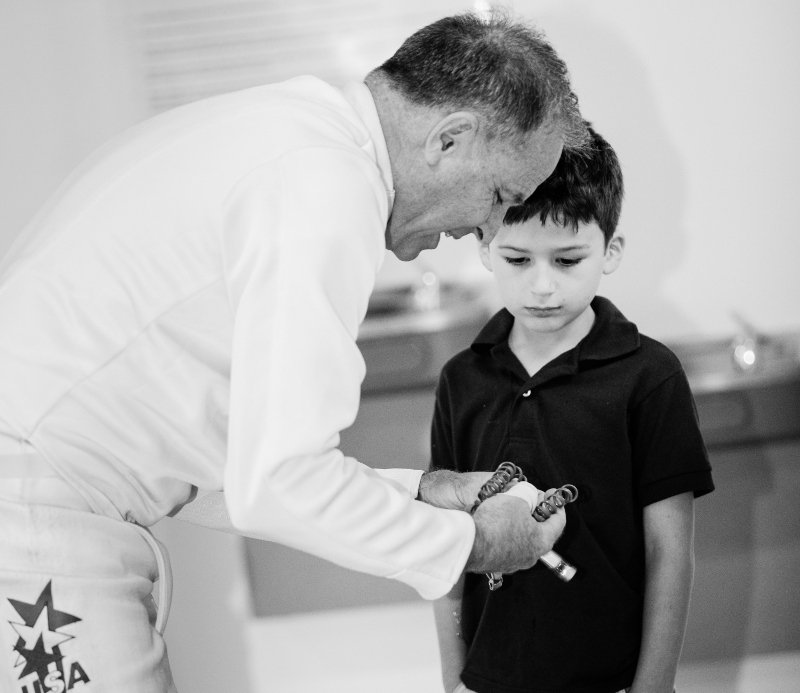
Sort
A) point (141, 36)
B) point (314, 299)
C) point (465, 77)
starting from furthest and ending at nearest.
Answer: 1. point (141, 36)
2. point (465, 77)
3. point (314, 299)

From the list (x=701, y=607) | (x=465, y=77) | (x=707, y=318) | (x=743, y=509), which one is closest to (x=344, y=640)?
(x=701, y=607)

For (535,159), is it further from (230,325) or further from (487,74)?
(230,325)

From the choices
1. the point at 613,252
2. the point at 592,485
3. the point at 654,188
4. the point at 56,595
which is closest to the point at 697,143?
the point at 654,188

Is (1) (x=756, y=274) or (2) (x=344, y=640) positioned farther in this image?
(2) (x=344, y=640)

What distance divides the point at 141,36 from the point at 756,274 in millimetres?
1395

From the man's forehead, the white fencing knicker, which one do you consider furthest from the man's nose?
the white fencing knicker

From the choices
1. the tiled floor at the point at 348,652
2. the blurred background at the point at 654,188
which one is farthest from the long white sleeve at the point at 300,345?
the tiled floor at the point at 348,652

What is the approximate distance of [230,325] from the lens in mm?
1062

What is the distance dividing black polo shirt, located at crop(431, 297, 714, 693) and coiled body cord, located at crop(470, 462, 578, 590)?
5 centimetres

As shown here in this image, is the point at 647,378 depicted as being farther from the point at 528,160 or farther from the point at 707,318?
the point at 707,318

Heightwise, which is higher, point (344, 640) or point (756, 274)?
point (756, 274)

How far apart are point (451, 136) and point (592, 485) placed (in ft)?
1.69

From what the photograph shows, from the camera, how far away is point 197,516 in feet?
4.44

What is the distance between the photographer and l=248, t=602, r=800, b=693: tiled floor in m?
2.14
